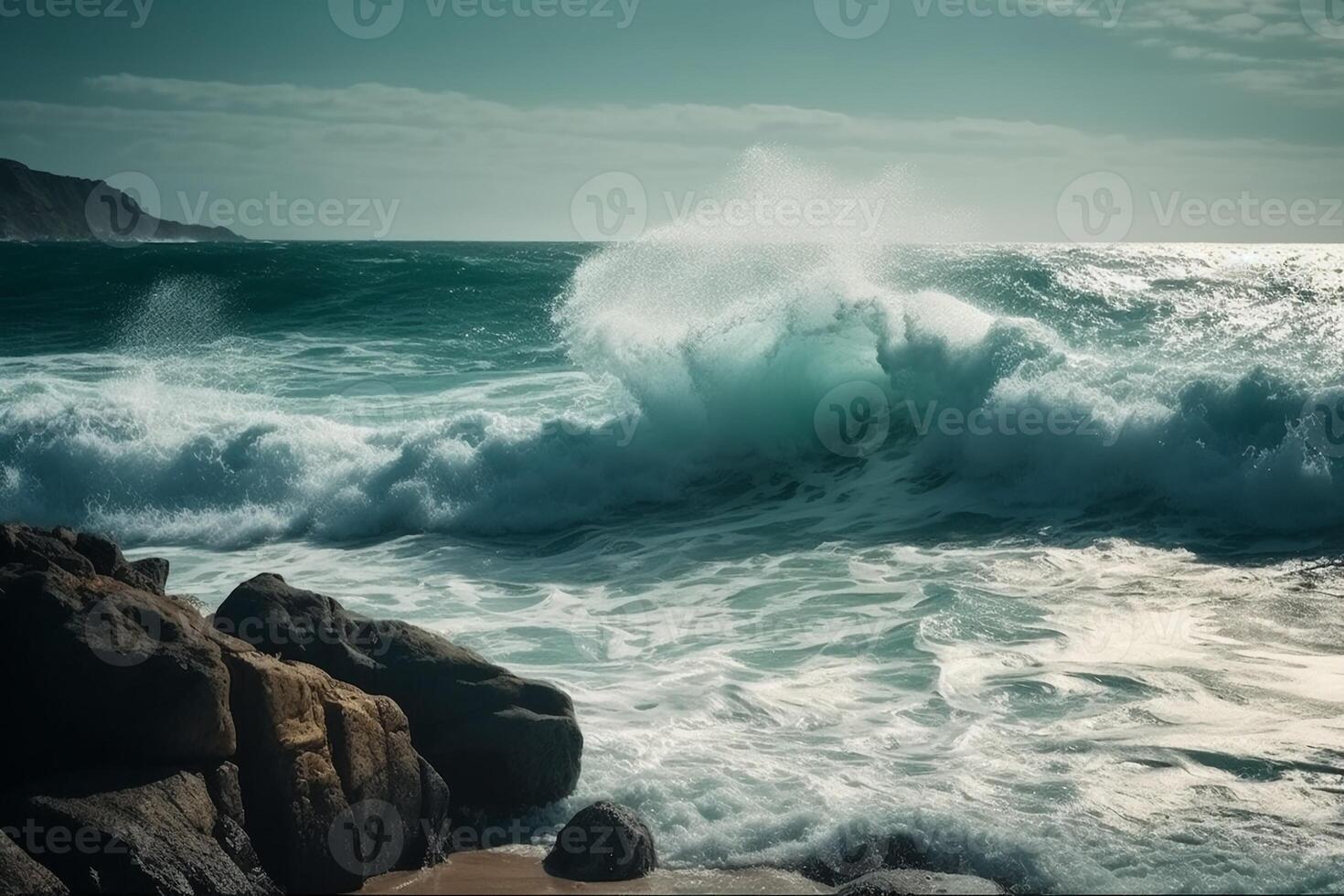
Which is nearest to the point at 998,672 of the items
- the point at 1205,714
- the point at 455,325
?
the point at 1205,714

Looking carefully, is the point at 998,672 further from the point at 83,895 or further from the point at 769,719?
the point at 83,895

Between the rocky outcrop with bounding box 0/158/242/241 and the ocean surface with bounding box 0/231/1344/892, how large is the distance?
66.5m

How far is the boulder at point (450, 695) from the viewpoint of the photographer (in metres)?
5.93

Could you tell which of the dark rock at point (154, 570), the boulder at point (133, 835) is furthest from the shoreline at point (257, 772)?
the dark rock at point (154, 570)

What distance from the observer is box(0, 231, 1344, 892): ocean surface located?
6133mm

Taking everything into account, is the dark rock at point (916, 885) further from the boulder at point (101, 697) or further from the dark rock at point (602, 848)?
the boulder at point (101, 697)

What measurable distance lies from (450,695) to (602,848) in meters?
1.20

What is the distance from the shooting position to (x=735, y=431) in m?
15.4

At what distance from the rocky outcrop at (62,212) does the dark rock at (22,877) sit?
8054 cm

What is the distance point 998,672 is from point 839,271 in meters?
9.97

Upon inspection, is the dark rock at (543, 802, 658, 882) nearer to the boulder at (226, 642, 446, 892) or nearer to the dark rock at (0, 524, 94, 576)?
the boulder at (226, 642, 446, 892)

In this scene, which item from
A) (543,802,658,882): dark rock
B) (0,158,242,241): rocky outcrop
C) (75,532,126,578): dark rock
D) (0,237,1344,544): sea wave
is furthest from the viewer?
(0,158,242,241): rocky outcrop

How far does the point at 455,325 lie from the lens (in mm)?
25172

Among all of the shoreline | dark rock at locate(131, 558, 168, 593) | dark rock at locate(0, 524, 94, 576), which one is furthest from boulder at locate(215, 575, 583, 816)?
dark rock at locate(0, 524, 94, 576)
